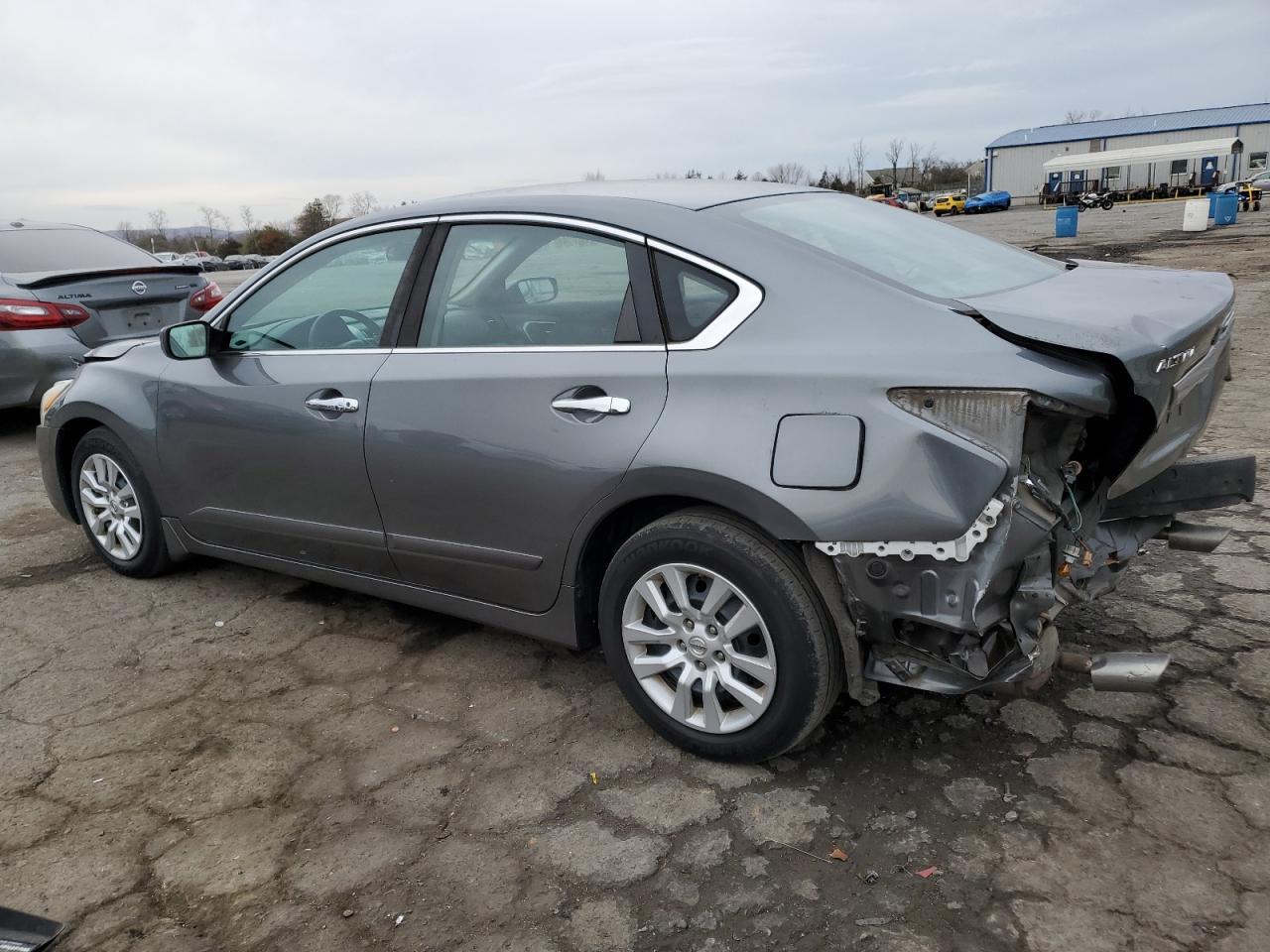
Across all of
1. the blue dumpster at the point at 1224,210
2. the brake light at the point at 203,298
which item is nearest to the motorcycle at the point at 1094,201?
the blue dumpster at the point at 1224,210

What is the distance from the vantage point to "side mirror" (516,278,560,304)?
3102 millimetres

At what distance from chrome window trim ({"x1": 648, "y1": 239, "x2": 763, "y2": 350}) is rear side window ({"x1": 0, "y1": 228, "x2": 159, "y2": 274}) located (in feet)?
19.7

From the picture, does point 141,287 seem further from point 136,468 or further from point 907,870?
point 907,870

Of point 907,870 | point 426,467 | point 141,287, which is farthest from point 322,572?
point 141,287

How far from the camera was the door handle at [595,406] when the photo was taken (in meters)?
2.78

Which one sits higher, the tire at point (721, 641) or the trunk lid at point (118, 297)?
the trunk lid at point (118, 297)

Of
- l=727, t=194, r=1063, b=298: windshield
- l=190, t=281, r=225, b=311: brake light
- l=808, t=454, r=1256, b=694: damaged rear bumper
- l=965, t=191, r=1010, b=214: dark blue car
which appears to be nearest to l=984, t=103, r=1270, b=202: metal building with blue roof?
l=965, t=191, r=1010, b=214: dark blue car

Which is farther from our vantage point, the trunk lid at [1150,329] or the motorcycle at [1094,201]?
the motorcycle at [1094,201]

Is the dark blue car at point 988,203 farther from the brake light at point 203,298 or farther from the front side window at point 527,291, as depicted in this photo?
the front side window at point 527,291

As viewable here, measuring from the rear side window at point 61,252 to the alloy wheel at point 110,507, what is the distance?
3.35 metres

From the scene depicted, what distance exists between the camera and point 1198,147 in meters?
62.8

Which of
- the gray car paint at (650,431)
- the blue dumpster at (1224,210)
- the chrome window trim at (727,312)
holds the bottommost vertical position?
the blue dumpster at (1224,210)

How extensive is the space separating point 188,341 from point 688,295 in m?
2.14

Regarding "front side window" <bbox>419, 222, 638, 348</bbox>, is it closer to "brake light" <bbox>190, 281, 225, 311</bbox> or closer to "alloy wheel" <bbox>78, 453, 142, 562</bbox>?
"alloy wheel" <bbox>78, 453, 142, 562</bbox>
